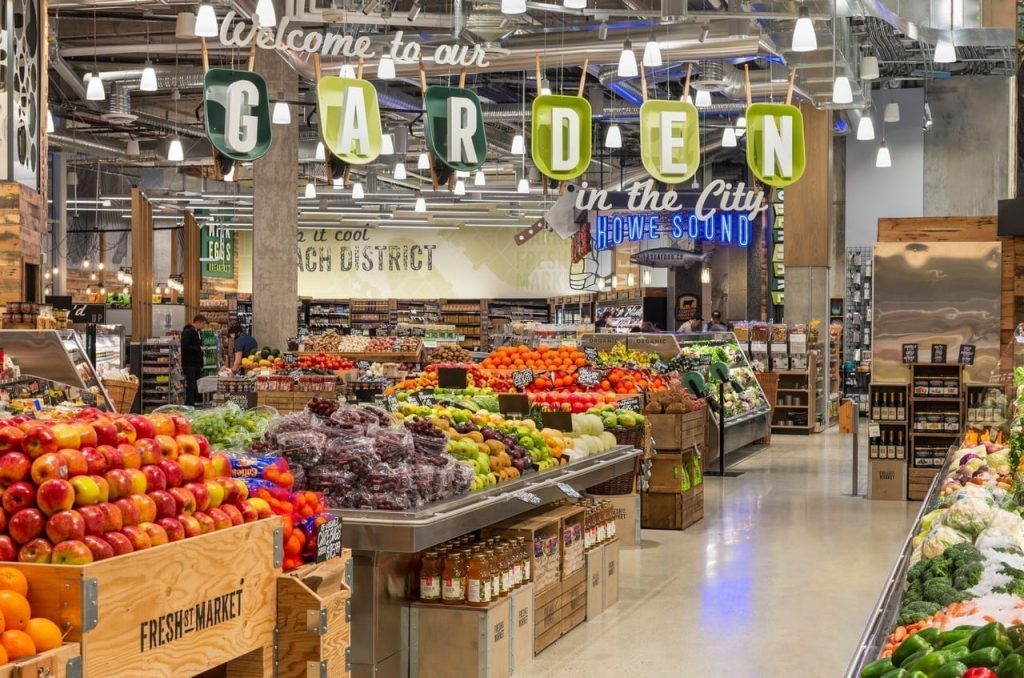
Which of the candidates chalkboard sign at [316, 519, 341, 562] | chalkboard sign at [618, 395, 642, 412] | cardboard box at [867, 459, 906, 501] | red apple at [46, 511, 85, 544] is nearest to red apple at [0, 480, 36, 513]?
red apple at [46, 511, 85, 544]

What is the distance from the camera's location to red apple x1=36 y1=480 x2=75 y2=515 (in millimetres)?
3279

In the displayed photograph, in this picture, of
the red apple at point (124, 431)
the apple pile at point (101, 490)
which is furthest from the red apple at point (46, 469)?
the red apple at point (124, 431)

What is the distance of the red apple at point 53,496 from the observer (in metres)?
3.28

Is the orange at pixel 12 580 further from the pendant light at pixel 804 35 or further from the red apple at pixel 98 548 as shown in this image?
the pendant light at pixel 804 35

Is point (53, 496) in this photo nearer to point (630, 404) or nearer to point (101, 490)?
point (101, 490)

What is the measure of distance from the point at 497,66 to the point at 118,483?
9569mm

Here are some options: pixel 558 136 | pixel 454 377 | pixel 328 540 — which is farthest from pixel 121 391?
pixel 328 540

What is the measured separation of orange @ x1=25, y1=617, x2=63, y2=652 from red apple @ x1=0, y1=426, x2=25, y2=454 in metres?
0.57

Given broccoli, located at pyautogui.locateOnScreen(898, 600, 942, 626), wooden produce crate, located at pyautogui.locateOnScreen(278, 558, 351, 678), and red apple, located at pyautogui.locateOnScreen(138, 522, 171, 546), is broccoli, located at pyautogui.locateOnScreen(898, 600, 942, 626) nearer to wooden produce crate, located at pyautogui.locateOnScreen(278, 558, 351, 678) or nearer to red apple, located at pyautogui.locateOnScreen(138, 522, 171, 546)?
wooden produce crate, located at pyautogui.locateOnScreen(278, 558, 351, 678)

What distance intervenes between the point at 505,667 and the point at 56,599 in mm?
2711

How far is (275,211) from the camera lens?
15.7 m

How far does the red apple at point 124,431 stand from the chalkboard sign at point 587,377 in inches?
263

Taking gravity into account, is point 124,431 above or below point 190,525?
above

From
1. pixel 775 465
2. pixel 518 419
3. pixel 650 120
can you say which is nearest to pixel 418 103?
pixel 775 465
